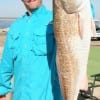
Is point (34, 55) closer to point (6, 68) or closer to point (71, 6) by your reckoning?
point (6, 68)

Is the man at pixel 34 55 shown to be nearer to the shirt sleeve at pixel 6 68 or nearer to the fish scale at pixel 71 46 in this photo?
the shirt sleeve at pixel 6 68

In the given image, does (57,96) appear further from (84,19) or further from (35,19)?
(84,19)

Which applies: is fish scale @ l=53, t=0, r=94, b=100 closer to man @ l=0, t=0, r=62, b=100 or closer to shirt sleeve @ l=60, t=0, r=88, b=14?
shirt sleeve @ l=60, t=0, r=88, b=14

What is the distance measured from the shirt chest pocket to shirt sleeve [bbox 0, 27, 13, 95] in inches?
12.3

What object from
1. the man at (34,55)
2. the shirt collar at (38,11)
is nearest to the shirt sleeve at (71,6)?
the man at (34,55)

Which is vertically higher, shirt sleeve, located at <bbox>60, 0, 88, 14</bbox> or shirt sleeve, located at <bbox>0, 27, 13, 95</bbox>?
shirt sleeve, located at <bbox>60, 0, 88, 14</bbox>

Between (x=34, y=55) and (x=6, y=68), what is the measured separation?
0.45m

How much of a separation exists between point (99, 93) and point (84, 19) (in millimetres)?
6711

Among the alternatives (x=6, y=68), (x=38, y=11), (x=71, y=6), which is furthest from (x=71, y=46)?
(x=6, y=68)

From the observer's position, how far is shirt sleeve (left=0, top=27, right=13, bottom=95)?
443 centimetres

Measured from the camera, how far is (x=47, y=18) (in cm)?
430

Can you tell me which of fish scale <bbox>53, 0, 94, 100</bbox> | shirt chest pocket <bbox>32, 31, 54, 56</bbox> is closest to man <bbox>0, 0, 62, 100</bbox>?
shirt chest pocket <bbox>32, 31, 54, 56</bbox>

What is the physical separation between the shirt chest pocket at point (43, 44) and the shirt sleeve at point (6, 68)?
12.3 inches

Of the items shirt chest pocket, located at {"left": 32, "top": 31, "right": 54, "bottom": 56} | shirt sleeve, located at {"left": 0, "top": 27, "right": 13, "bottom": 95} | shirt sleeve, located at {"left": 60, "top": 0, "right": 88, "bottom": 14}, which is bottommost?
shirt sleeve, located at {"left": 0, "top": 27, "right": 13, "bottom": 95}
